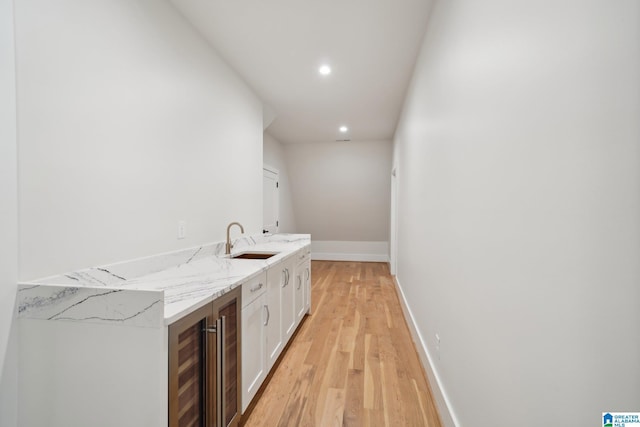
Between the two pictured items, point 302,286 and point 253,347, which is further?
point 302,286

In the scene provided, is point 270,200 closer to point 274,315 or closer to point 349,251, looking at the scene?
point 349,251

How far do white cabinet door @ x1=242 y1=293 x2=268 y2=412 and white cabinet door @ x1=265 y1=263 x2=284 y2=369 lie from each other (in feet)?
0.25

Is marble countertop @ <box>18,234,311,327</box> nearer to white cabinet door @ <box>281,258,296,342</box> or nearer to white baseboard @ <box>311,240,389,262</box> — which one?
white cabinet door @ <box>281,258,296,342</box>

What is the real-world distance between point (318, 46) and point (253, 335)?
243 cm

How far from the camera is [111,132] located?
→ 1.56 metres

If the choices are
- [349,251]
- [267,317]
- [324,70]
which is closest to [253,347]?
[267,317]

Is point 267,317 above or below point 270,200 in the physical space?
below

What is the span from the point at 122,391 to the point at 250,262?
3.66ft

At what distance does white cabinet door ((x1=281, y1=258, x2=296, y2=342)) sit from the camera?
7.98ft

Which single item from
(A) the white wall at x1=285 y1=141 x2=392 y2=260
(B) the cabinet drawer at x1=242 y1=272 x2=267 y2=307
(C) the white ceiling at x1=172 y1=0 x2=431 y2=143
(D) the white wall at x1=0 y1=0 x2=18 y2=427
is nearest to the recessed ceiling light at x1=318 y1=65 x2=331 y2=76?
(C) the white ceiling at x1=172 y1=0 x2=431 y2=143

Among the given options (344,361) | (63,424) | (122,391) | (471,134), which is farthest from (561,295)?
(344,361)

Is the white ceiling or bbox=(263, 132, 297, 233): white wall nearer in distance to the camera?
the white ceiling

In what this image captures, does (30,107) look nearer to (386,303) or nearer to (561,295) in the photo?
(561,295)

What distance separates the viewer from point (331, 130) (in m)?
5.24
